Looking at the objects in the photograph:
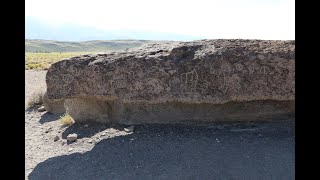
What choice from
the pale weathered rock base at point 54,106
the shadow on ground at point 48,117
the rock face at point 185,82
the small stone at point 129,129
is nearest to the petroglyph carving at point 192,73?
the rock face at point 185,82

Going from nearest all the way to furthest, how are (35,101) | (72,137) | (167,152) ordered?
(167,152) → (72,137) → (35,101)

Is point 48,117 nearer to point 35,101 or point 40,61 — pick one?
point 35,101

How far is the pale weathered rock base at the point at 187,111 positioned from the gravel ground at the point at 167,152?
0.17 metres

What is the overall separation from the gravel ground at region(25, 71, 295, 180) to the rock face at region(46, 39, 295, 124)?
12.2 inches

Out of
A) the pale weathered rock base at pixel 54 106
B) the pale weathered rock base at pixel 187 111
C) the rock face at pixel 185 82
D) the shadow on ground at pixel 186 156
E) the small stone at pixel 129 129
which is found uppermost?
the rock face at pixel 185 82

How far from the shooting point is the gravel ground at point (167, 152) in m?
6.62

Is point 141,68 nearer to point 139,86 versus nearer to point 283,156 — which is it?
point 139,86

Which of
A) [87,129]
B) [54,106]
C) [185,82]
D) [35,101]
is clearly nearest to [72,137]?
[87,129]

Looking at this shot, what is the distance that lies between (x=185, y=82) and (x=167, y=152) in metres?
1.64

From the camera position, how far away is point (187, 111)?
344 inches

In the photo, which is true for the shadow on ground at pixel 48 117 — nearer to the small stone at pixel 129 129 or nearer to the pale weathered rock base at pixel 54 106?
the pale weathered rock base at pixel 54 106

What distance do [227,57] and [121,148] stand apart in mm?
2846

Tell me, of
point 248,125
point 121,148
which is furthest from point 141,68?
point 248,125

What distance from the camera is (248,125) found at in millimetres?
8523
